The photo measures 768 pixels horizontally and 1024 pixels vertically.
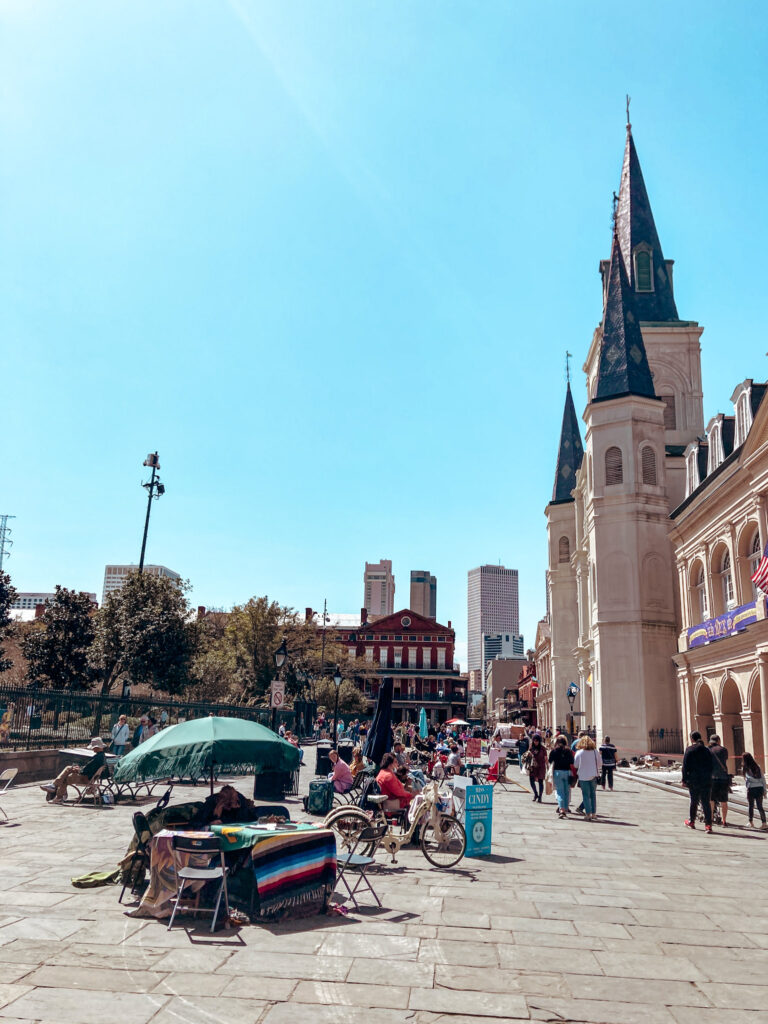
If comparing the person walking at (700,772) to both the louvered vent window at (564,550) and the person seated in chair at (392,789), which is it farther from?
the louvered vent window at (564,550)

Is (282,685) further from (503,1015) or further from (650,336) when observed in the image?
(650,336)

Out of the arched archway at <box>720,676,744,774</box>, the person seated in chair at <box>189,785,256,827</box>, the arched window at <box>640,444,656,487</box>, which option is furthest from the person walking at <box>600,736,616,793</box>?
the arched window at <box>640,444,656,487</box>

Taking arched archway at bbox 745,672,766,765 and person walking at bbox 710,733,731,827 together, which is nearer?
person walking at bbox 710,733,731,827

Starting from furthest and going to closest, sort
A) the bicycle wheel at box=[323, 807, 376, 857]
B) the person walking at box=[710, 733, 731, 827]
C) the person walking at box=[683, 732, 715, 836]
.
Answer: the person walking at box=[710, 733, 731, 827] → the person walking at box=[683, 732, 715, 836] → the bicycle wheel at box=[323, 807, 376, 857]

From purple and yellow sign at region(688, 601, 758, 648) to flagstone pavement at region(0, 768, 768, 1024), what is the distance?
490 inches

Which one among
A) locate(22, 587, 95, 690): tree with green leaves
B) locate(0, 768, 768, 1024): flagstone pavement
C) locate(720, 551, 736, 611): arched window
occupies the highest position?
locate(720, 551, 736, 611): arched window

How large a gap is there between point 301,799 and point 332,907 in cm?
984

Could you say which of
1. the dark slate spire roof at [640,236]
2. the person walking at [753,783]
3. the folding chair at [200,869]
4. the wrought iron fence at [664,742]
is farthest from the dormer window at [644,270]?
the folding chair at [200,869]

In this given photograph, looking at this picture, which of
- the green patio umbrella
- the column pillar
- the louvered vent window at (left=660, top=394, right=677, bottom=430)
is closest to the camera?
the green patio umbrella

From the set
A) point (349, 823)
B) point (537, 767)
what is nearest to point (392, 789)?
point (349, 823)

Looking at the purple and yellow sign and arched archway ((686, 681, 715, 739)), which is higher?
the purple and yellow sign

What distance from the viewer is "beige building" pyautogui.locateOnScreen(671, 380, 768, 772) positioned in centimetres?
2147

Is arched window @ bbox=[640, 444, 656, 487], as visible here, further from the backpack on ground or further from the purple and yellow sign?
the backpack on ground

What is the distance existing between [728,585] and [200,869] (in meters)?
23.0
